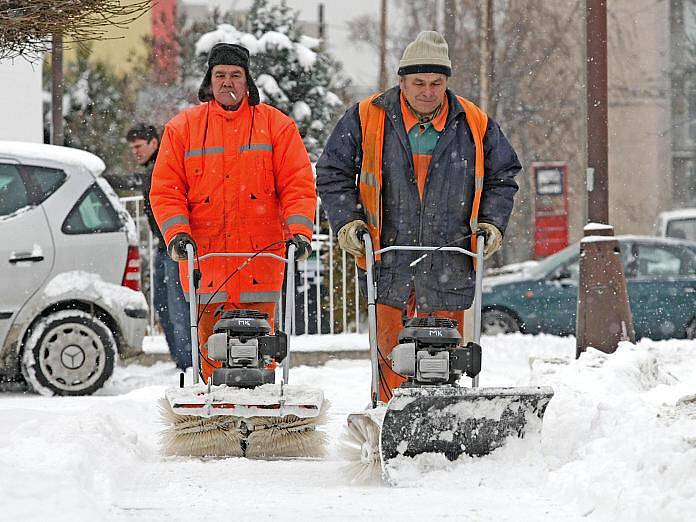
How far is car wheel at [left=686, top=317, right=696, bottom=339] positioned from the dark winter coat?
9163mm

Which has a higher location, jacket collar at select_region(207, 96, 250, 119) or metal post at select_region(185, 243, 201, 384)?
jacket collar at select_region(207, 96, 250, 119)

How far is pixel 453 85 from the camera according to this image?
28.6 m

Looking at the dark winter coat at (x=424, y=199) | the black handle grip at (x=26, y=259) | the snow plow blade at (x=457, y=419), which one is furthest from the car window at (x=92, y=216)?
the snow plow blade at (x=457, y=419)

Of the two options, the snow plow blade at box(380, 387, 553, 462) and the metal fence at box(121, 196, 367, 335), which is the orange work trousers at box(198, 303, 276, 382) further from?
the metal fence at box(121, 196, 367, 335)

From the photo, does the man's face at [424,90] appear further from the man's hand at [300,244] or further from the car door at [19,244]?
the car door at [19,244]

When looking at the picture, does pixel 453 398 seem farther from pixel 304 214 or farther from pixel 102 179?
pixel 102 179

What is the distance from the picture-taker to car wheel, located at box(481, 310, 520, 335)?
1548 centimetres

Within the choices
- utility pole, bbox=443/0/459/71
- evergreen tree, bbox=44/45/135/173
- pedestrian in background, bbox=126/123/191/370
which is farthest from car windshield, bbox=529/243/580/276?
evergreen tree, bbox=44/45/135/173

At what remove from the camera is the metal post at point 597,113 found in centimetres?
999

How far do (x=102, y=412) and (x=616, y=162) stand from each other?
3511 centimetres

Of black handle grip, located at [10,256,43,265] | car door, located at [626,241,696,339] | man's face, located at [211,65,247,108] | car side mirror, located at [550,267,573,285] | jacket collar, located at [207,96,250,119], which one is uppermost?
man's face, located at [211,65,247,108]

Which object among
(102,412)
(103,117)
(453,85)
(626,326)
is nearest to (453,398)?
(102,412)

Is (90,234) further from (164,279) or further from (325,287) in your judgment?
(325,287)

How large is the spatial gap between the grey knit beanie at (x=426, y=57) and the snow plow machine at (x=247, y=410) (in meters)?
1.31
